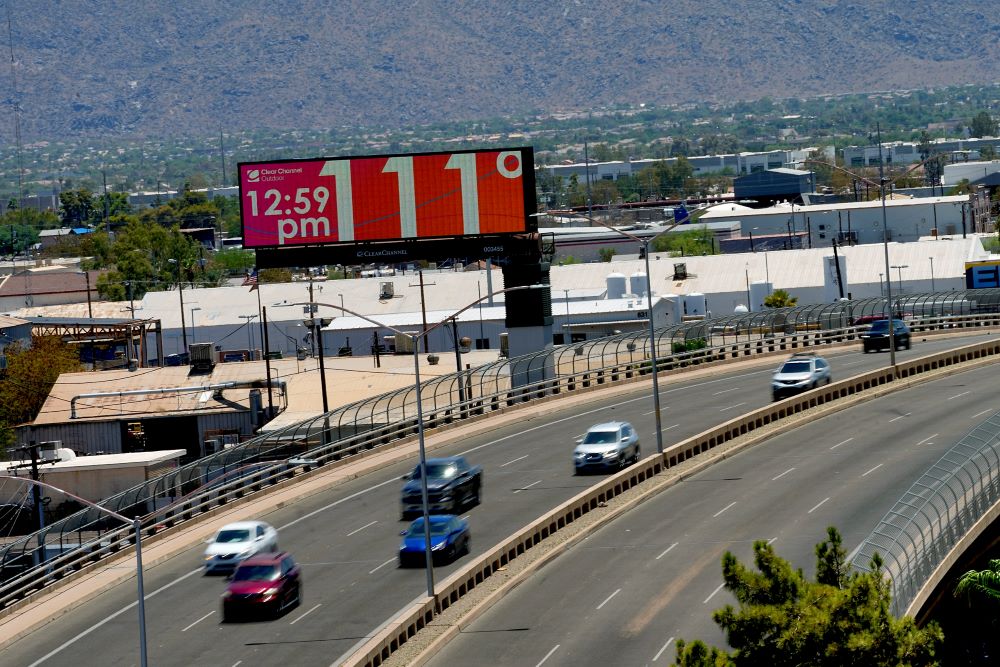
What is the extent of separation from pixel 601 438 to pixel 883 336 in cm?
2997

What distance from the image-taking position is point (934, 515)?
131ft

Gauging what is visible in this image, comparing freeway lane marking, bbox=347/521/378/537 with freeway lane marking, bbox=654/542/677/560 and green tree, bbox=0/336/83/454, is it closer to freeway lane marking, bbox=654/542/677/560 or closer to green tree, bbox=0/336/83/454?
freeway lane marking, bbox=654/542/677/560

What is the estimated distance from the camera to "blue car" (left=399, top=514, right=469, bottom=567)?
44.4m

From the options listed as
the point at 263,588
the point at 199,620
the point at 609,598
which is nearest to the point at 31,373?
the point at 199,620

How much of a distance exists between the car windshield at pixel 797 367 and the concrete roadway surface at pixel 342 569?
1.42 metres

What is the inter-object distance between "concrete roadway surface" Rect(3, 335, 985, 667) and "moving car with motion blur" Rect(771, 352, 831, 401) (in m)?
1.05

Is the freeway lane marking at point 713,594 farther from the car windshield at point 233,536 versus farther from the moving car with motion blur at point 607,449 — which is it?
the moving car with motion blur at point 607,449

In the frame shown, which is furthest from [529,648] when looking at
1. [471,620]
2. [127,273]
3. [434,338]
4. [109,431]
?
[127,273]

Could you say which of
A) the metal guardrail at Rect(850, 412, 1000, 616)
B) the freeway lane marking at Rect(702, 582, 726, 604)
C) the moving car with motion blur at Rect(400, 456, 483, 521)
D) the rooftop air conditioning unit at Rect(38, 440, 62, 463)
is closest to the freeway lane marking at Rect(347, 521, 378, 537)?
the moving car with motion blur at Rect(400, 456, 483, 521)

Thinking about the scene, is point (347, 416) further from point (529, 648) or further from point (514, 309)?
point (529, 648)

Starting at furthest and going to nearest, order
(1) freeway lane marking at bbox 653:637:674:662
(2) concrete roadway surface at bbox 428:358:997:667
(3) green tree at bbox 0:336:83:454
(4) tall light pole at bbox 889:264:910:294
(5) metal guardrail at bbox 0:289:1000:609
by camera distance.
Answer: (4) tall light pole at bbox 889:264:910:294
(3) green tree at bbox 0:336:83:454
(5) metal guardrail at bbox 0:289:1000:609
(2) concrete roadway surface at bbox 428:358:997:667
(1) freeway lane marking at bbox 653:637:674:662

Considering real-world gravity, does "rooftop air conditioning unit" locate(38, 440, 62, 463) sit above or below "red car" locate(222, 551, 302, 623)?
above

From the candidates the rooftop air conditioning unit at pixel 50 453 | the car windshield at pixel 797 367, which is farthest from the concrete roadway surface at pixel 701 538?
the rooftop air conditioning unit at pixel 50 453

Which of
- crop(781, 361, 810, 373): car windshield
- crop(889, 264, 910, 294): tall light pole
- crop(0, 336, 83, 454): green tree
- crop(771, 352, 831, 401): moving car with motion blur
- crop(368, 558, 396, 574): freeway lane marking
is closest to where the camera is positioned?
crop(368, 558, 396, 574): freeway lane marking
